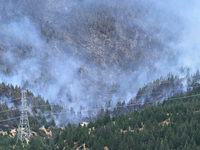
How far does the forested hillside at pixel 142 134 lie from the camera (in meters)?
70.4

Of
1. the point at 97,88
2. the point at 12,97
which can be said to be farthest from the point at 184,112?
the point at 97,88

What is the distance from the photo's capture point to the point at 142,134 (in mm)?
75750

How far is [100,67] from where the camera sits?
194 meters

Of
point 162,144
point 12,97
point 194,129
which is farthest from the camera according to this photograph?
point 12,97

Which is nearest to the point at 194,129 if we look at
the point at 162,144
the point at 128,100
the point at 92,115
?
the point at 162,144

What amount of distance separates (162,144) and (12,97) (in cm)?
7634

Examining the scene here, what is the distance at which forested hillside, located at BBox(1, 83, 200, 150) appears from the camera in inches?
2772

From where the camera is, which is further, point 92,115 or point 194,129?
point 92,115

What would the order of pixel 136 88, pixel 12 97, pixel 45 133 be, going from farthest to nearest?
pixel 136 88 < pixel 12 97 < pixel 45 133

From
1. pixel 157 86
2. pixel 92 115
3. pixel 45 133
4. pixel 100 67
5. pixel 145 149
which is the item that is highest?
pixel 100 67

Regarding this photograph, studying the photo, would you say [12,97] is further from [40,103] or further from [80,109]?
[80,109]

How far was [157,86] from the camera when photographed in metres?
168

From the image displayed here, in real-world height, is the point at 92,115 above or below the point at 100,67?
below

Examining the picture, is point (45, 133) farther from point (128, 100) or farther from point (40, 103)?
point (128, 100)
